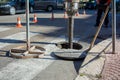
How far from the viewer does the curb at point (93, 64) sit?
21.4 feet

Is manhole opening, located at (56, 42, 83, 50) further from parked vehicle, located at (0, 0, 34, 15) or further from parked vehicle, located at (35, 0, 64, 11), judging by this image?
parked vehicle, located at (35, 0, 64, 11)

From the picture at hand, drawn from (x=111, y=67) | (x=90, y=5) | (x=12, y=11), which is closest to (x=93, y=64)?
(x=111, y=67)

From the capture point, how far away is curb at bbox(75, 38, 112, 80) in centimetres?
652

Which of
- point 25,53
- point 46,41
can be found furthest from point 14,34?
point 25,53

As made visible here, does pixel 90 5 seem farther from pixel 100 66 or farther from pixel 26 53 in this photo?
pixel 100 66

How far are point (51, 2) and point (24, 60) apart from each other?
93.9ft

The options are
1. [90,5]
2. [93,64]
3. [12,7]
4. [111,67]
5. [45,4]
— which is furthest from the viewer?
[90,5]

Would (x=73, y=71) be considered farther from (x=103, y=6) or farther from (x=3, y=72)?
(x=103, y=6)

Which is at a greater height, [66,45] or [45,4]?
[45,4]

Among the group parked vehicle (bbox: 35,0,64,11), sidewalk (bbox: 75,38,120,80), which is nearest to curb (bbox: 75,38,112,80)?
sidewalk (bbox: 75,38,120,80)

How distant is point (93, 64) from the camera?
7.25 m

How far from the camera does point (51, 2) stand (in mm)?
36188

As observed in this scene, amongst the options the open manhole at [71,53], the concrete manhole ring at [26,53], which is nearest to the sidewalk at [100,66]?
the open manhole at [71,53]

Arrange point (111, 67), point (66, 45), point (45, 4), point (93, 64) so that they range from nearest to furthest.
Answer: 1. point (111, 67)
2. point (93, 64)
3. point (66, 45)
4. point (45, 4)
